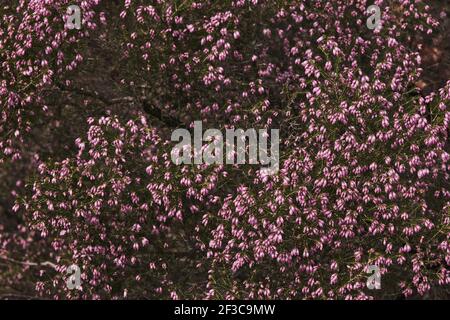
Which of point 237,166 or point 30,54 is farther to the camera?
point 30,54

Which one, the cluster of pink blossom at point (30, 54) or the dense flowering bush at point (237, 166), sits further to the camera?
the cluster of pink blossom at point (30, 54)

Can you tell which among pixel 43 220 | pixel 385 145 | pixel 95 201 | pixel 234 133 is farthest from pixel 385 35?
pixel 43 220

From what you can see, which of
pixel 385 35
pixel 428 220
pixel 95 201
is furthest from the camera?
pixel 385 35

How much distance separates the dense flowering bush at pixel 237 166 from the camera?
42.6ft

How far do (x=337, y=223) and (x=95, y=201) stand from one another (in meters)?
4.41

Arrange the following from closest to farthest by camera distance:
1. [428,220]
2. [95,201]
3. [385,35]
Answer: [428,220] → [95,201] → [385,35]

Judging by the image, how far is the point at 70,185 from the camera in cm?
1412

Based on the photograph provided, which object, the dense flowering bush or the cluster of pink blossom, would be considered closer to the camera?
the dense flowering bush

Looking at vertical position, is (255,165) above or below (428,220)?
above

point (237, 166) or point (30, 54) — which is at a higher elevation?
point (30, 54)

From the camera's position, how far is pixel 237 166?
1395 centimetres

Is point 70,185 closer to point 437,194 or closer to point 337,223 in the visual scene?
point 337,223

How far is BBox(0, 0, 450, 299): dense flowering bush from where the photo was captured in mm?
12977

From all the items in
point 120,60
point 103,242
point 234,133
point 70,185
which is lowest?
point 103,242
